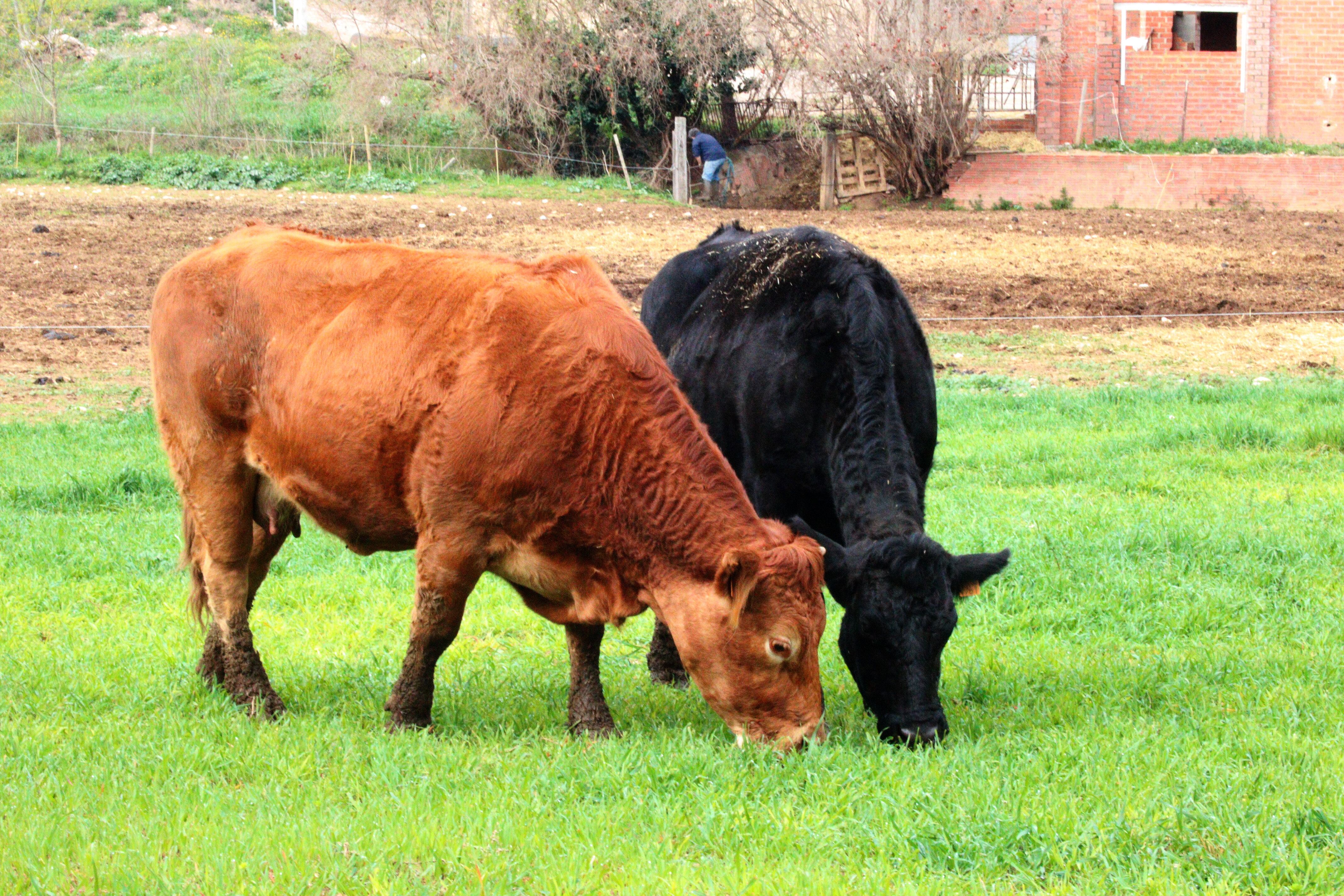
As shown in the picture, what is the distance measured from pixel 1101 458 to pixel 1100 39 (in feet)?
78.6

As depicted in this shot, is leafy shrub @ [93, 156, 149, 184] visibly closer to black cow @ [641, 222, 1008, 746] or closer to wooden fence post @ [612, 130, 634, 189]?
wooden fence post @ [612, 130, 634, 189]

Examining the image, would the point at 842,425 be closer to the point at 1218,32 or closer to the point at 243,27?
the point at 1218,32

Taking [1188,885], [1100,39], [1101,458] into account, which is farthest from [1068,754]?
[1100,39]

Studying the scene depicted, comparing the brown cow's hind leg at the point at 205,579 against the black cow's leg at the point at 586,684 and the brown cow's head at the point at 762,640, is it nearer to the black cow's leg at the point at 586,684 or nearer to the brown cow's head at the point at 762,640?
the black cow's leg at the point at 586,684

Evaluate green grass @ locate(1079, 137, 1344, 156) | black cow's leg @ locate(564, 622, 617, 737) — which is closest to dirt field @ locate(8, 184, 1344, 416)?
green grass @ locate(1079, 137, 1344, 156)

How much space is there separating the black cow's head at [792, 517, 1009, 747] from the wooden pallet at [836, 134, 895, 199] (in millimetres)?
23969

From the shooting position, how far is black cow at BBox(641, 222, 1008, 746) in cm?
497

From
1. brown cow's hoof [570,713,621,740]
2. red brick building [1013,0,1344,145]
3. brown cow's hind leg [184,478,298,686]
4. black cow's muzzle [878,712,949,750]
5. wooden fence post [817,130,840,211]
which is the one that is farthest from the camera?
red brick building [1013,0,1344,145]

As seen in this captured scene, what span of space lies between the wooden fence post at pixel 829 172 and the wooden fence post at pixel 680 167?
280cm

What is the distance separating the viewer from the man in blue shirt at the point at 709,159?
28.1 metres

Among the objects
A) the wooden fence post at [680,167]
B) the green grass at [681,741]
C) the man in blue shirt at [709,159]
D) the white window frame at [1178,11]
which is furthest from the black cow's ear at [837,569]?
the white window frame at [1178,11]

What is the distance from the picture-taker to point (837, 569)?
5070mm

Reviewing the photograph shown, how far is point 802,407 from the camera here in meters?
6.04

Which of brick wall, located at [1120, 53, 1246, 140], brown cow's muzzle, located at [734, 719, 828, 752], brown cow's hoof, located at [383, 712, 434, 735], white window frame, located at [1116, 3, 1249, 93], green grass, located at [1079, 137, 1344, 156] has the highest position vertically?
white window frame, located at [1116, 3, 1249, 93]
